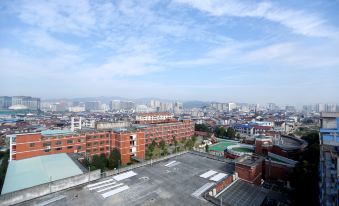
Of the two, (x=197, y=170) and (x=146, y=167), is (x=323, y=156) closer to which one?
(x=197, y=170)

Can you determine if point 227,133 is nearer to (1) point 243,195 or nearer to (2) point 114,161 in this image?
(2) point 114,161

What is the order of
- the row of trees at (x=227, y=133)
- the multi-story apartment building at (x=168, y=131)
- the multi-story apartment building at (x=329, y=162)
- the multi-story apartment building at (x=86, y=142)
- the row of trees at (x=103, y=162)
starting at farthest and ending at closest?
the row of trees at (x=227, y=133), the multi-story apartment building at (x=168, y=131), the row of trees at (x=103, y=162), the multi-story apartment building at (x=86, y=142), the multi-story apartment building at (x=329, y=162)

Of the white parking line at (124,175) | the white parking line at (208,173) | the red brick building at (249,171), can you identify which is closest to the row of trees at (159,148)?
the white parking line at (124,175)

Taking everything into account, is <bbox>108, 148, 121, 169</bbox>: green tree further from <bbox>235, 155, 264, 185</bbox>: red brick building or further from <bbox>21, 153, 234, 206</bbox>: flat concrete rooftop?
<bbox>235, 155, 264, 185</bbox>: red brick building

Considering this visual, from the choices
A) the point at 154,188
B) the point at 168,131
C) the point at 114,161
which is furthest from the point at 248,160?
the point at 168,131

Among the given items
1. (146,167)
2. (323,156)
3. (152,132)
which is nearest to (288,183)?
(323,156)

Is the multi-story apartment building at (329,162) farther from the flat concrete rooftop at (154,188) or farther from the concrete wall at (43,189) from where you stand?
the concrete wall at (43,189)

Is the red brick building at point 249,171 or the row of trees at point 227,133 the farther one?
the row of trees at point 227,133
